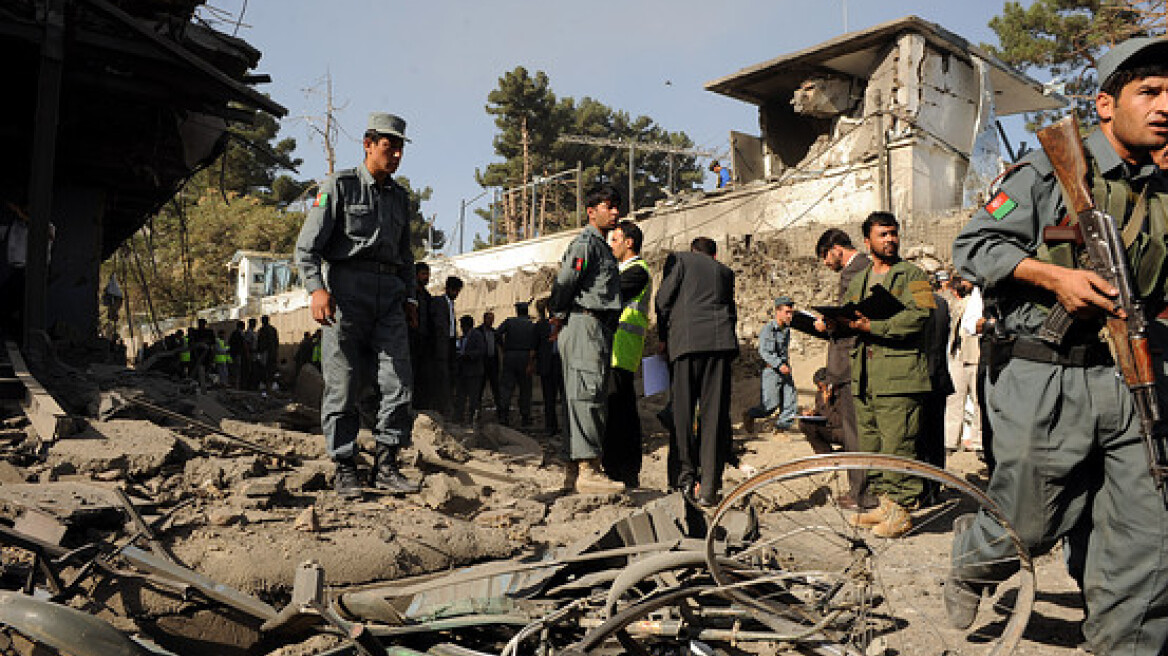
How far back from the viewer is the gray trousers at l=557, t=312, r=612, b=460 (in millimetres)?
5062

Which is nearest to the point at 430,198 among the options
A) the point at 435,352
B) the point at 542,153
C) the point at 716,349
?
the point at 542,153

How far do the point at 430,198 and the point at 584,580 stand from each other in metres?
63.6

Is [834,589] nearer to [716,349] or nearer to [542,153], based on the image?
[716,349]

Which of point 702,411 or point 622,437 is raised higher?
point 702,411

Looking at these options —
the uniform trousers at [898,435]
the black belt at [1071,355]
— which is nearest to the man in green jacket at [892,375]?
the uniform trousers at [898,435]

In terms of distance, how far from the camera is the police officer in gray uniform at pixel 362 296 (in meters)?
4.44

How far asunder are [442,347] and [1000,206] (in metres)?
7.68

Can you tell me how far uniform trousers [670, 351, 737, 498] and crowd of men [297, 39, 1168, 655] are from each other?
0.05 ft

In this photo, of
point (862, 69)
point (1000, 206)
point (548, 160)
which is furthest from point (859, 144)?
point (548, 160)

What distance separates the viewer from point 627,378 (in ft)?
19.3

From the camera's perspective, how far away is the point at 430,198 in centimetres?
6400

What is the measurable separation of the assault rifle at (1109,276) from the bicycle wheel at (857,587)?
0.49 m

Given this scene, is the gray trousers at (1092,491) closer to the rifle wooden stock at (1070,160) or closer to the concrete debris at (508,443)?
the rifle wooden stock at (1070,160)

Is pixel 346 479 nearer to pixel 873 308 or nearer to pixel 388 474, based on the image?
pixel 388 474
